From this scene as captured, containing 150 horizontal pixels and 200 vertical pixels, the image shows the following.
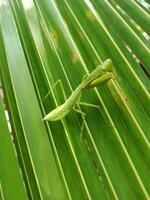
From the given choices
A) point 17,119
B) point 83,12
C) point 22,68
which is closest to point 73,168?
point 17,119

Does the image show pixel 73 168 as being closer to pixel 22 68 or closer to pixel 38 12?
pixel 22 68

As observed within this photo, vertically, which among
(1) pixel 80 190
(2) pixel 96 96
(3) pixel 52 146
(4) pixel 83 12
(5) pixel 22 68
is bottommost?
(1) pixel 80 190

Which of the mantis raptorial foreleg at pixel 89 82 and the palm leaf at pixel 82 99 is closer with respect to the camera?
the palm leaf at pixel 82 99

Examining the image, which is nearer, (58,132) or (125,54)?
(58,132)

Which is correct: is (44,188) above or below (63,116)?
below

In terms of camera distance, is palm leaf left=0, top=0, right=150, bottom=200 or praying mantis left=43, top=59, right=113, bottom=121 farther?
praying mantis left=43, top=59, right=113, bottom=121

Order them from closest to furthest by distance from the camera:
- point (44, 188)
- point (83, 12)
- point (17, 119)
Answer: point (44, 188) < point (17, 119) < point (83, 12)

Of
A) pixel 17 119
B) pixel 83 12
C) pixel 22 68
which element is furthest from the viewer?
pixel 83 12

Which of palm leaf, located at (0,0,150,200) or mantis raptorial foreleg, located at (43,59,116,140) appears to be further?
mantis raptorial foreleg, located at (43,59,116,140)

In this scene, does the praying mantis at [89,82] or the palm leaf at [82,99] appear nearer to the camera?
the palm leaf at [82,99]

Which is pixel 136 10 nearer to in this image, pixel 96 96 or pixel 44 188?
pixel 96 96
